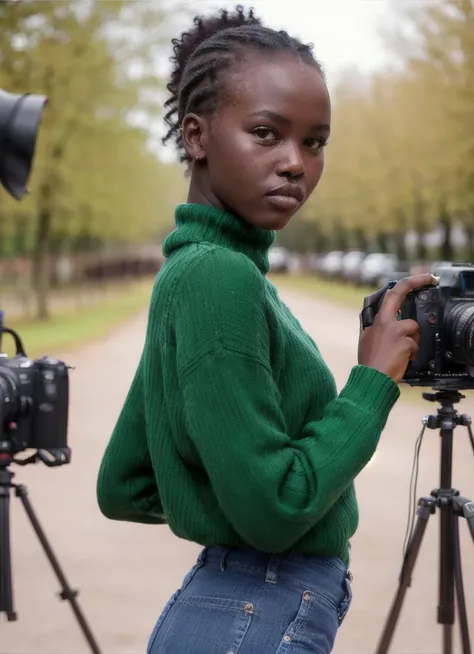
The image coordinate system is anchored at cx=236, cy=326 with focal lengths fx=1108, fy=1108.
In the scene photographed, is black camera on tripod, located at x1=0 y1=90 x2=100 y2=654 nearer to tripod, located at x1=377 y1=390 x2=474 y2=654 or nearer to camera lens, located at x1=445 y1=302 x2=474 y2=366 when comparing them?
tripod, located at x1=377 y1=390 x2=474 y2=654

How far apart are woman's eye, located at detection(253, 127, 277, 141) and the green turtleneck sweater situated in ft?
0.42

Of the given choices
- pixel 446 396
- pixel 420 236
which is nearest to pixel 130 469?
pixel 446 396

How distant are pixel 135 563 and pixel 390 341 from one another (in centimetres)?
423

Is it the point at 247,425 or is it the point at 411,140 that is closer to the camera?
the point at 247,425

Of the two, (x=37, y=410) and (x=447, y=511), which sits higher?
(x=37, y=410)

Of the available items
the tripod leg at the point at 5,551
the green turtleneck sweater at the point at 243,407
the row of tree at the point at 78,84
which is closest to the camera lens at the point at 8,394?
the tripod leg at the point at 5,551

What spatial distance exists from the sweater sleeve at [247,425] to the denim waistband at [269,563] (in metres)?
0.10

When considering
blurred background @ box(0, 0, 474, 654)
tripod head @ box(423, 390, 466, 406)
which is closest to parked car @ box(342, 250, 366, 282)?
blurred background @ box(0, 0, 474, 654)

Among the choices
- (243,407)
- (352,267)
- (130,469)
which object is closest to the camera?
(243,407)

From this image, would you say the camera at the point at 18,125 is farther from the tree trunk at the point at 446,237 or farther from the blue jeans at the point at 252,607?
the tree trunk at the point at 446,237

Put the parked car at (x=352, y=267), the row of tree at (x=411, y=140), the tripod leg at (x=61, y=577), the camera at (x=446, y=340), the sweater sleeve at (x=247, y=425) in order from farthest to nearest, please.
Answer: the parked car at (x=352, y=267) < the row of tree at (x=411, y=140) < the tripod leg at (x=61, y=577) < the camera at (x=446, y=340) < the sweater sleeve at (x=247, y=425)

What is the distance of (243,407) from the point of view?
4.75 ft

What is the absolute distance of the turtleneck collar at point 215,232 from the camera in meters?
1.62

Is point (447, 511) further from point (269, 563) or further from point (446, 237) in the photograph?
point (446, 237)
